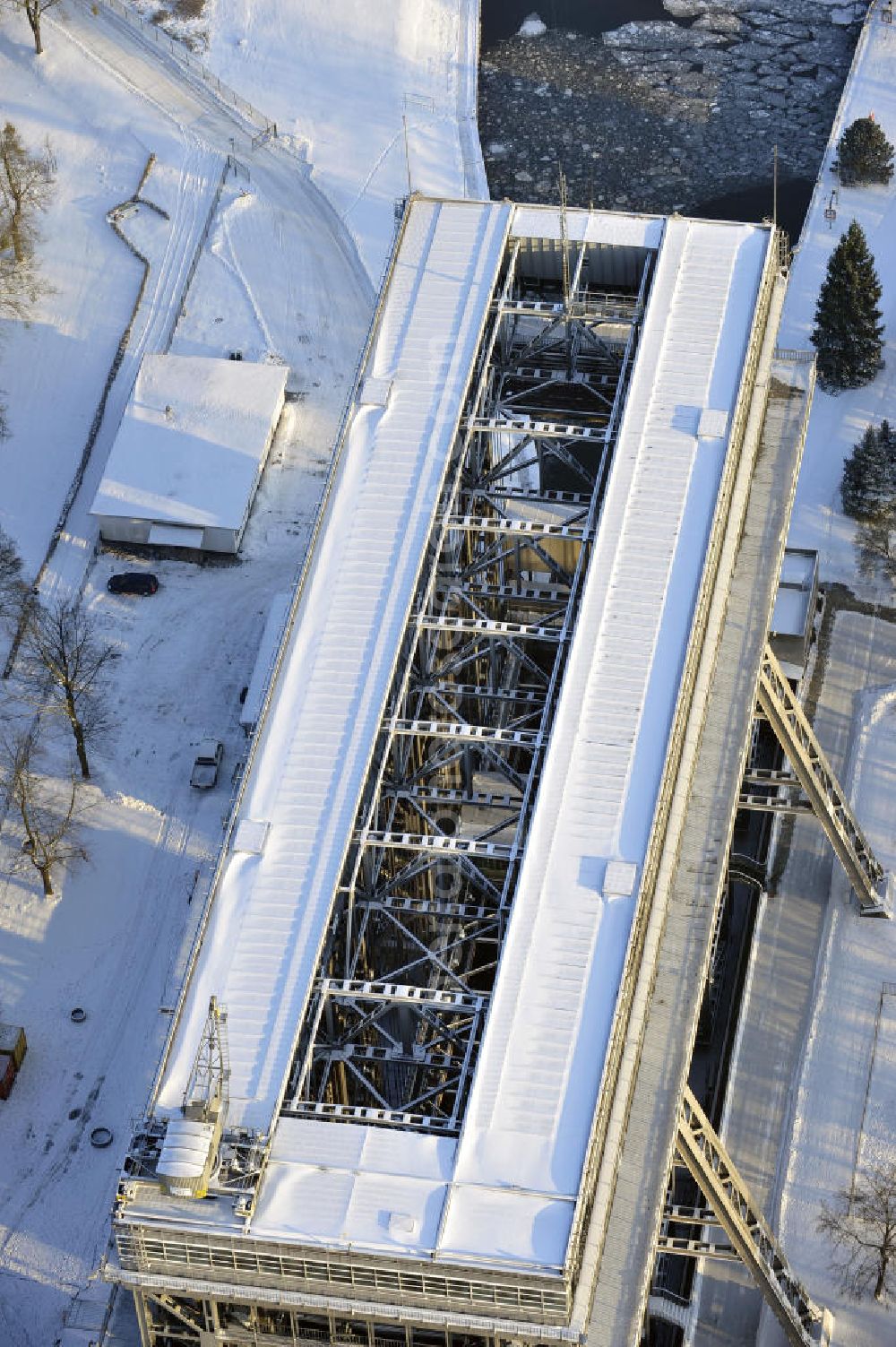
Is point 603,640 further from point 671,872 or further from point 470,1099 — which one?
point 470,1099

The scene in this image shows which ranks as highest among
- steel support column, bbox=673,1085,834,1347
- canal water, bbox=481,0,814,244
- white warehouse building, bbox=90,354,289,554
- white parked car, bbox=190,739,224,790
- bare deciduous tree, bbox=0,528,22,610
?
canal water, bbox=481,0,814,244

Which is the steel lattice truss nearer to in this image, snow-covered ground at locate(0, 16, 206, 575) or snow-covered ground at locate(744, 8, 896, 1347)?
snow-covered ground at locate(744, 8, 896, 1347)

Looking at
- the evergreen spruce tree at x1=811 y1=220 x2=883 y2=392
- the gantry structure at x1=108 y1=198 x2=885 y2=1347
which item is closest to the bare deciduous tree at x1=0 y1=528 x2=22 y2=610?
the gantry structure at x1=108 y1=198 x2=885 y2=1347

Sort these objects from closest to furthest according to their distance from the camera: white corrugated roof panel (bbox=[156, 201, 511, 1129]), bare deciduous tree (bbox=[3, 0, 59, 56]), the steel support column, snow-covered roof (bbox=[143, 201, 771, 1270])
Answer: snow-covered roof (bbox=[143, 201, 771, 1270]) < white corrugated roof panel (bbox=[156, 201, 511, 1129]) < the steel support column < bare deciduous tree (bbox=[3, 0, 59, 56])

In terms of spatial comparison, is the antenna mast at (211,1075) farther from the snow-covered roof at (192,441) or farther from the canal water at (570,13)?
the canal water at (570,13)

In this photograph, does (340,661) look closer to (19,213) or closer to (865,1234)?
(865,1234)

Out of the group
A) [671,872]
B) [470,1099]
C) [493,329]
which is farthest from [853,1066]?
[493,329]

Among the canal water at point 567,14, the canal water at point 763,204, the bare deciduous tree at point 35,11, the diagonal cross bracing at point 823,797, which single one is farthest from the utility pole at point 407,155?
the diagonal cross bracing at point 823,797
